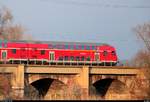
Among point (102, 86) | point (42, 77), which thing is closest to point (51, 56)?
point (42, 77)

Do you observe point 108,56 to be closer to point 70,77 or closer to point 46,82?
point 70,77

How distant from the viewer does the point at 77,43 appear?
72.2 meters

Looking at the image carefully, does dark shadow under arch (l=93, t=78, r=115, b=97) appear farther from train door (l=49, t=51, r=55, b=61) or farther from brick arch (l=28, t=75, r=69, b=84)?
train door (l=49, t=51, r=55, b=61)

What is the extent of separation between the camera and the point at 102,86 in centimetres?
7644

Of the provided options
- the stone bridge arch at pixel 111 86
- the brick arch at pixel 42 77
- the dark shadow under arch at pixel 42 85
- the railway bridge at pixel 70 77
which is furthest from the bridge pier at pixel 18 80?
the stone bridge arch at pixel 111 86

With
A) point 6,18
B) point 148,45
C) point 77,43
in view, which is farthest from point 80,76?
point 6,18

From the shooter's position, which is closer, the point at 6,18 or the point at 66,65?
the point at 66,65

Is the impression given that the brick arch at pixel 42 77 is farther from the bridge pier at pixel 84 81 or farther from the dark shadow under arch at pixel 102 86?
the dark shadow under arch at pixel 102 86

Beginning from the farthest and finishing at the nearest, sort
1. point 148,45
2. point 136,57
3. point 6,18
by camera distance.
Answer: point 6,18
point 136,57
point 148,45

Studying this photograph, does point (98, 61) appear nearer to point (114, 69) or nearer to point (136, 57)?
point (114, 69)

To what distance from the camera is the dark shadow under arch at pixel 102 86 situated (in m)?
74.3

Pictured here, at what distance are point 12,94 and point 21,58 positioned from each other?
701cm

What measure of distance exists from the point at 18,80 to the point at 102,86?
17.8m

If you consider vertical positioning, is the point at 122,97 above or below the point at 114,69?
below
